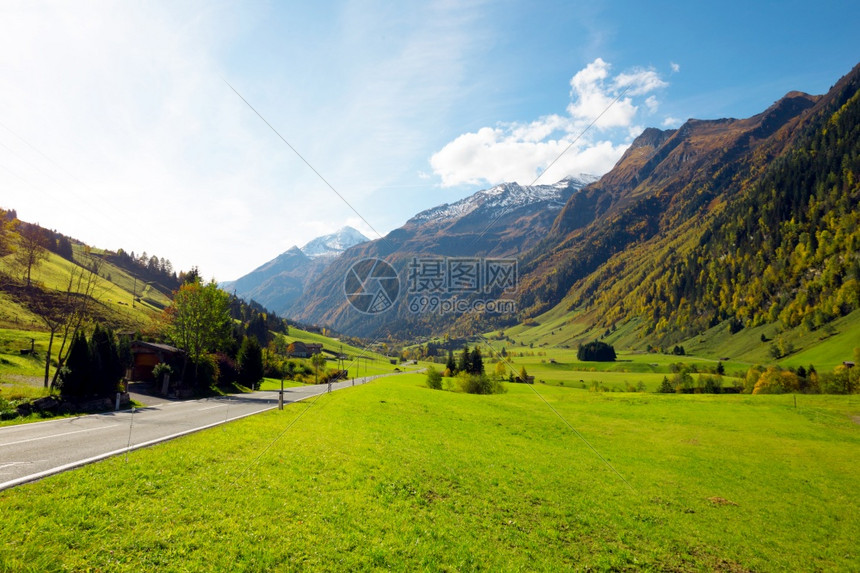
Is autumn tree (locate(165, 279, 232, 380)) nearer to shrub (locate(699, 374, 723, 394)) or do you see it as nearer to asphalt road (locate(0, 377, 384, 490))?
asphalt road (locate(0, 377, 384, 490))

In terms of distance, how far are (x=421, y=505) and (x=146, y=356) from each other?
65.6m

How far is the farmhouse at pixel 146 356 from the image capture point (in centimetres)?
6216

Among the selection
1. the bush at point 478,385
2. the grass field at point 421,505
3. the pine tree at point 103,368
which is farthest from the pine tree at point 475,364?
the pine tree at point 103,368

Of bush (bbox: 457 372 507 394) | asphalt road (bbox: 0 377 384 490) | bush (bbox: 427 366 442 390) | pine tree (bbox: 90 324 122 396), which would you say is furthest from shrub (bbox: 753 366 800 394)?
pine tree (bbox: 90 324 122 396)

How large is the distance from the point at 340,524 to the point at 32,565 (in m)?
7.86

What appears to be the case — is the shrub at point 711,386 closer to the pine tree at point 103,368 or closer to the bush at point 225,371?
the bush at point 225,371

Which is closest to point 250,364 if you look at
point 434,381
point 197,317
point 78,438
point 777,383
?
point 197,317

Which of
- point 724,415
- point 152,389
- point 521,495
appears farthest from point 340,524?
point 724,415

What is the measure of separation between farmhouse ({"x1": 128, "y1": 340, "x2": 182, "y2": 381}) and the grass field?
37364mm

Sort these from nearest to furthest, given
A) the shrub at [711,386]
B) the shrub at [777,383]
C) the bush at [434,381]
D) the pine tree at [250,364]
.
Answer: the pine tree at [250,364], the bush at [434,381], the shrub at [777,383], the shrub at [711,386]

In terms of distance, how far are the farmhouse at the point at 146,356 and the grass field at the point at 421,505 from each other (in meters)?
37.4

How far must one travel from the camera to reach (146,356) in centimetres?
6344

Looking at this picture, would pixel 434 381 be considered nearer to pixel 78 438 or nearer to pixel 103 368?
pixel 103 368

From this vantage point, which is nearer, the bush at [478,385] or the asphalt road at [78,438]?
the asphalt road at [78,438]
